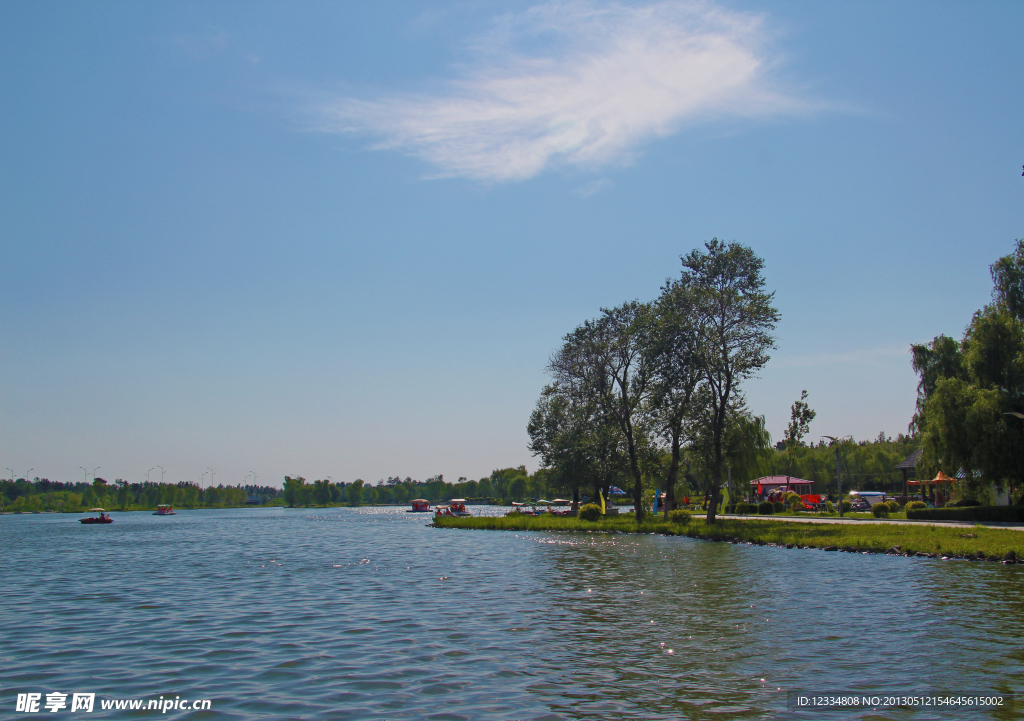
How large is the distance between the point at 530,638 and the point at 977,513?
1609 inches

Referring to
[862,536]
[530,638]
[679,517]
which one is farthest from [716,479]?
[530,638]

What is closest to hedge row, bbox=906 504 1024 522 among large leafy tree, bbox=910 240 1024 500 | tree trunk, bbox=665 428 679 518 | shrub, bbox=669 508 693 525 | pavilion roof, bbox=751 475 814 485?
large leafy tree, bbox=910 240 1024 500

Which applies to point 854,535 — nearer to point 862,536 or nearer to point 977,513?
point 862,536

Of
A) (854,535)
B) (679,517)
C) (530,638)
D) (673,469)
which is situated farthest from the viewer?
(673,469)

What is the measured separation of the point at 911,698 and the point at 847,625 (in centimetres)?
637

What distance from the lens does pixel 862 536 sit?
35938mm

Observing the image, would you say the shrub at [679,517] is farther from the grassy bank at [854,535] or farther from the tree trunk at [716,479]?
the tree trunk at [716,479]

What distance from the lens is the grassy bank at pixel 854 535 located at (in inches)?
1163

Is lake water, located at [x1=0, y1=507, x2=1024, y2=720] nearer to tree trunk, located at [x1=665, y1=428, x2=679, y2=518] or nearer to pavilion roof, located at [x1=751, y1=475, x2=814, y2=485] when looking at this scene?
tree trunk, located at [x1=665, y1=428, x2=679, y2=518]

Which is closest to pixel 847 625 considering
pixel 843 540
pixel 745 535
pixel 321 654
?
A: pixel 321 654

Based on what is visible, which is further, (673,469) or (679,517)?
(673,469)

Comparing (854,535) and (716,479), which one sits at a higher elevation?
(716,479)

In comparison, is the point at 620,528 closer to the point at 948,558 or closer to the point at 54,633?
the point at 948,558

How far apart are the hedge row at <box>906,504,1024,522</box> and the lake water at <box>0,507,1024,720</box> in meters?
17.8
